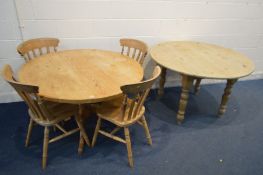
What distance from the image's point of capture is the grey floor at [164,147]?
181 centimetres

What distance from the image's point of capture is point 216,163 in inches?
75.2

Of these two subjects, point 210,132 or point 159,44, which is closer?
point 210,132

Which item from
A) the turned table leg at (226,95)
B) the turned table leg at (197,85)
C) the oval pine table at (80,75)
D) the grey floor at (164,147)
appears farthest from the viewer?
the turned table leg at (197,85)

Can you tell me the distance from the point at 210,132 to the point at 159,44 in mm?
1200

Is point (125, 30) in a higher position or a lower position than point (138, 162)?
higher

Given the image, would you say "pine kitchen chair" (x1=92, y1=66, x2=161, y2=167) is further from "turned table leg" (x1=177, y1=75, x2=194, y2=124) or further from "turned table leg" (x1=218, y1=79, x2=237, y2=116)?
"turned table leg" (x1=218, y1=79, x2=237, y2=116)

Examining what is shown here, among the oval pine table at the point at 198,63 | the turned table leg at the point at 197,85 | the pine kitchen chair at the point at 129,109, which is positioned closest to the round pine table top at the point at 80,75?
the pine kitchen chair at the point at 129,109

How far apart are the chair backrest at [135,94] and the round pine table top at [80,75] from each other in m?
0.09

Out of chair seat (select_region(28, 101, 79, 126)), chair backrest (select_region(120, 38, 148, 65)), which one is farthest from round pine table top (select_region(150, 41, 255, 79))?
chair seat (select_region(28, 101, 79, 126))

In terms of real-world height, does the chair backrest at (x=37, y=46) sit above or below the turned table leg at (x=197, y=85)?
above

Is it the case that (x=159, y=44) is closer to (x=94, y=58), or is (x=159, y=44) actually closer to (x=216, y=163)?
(x=94, y=58)

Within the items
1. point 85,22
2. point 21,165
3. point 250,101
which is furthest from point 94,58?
point 250,101

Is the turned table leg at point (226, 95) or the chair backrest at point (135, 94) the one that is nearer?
the chair backrest at point (135, 94)

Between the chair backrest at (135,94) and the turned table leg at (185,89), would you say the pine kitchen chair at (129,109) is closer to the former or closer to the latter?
the chair backrest at (135,94)
